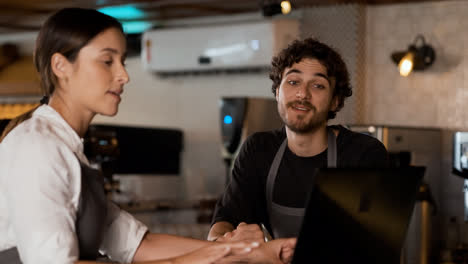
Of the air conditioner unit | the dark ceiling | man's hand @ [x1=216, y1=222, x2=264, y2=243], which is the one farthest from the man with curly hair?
the air conditioner unit

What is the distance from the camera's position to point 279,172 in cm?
201

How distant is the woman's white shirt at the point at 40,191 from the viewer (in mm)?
1074

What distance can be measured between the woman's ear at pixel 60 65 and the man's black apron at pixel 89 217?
0.67 ft

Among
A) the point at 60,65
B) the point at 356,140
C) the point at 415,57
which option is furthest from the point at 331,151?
the point at 415,57

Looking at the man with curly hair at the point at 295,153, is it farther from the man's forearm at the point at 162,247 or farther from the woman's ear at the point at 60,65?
the woman's ear at the point at 60,65

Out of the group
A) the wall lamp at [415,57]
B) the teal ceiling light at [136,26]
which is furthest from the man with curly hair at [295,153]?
the teal ceiling light at [136,26]

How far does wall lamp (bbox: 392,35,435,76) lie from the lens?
491cm

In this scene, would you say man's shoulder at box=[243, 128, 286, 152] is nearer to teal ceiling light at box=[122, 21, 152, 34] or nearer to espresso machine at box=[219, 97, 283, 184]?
espresso machine at box=[219, 97, 283, 184]

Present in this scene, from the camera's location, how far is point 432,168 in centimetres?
487

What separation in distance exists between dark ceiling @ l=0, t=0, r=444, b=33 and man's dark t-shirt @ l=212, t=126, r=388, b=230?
336 cm

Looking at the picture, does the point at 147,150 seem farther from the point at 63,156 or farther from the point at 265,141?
the point at 63,156

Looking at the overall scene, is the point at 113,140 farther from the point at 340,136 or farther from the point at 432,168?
the point at 432,168

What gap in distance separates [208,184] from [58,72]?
524cm

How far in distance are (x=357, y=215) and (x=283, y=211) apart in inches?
31.4
